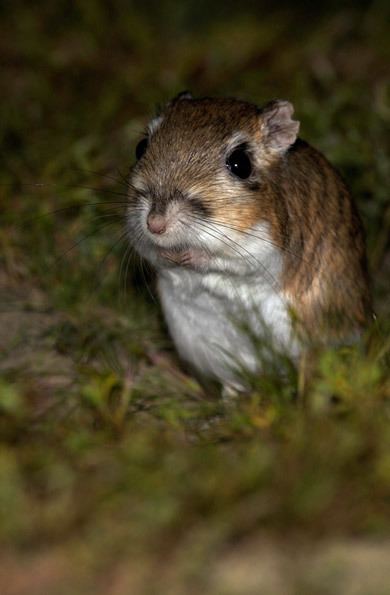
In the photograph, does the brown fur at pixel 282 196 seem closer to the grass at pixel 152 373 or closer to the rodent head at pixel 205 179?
the rodent head at pixel 205 179

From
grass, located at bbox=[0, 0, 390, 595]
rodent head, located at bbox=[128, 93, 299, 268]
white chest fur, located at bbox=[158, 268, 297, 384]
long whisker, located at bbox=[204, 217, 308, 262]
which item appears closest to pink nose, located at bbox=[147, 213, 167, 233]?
rodent head, located at bbox=[128, 93, 299, 268]

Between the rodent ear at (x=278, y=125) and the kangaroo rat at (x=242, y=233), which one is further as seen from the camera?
the rodent ear at (x=278, y=125)

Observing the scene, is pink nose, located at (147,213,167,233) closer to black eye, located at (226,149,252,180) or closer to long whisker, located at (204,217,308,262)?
long whisker, located at (204,217,308,262)

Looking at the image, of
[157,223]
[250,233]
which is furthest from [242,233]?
[157,223]

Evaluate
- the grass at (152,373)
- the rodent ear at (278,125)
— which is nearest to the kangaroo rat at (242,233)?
the rodent ear at (278,125)

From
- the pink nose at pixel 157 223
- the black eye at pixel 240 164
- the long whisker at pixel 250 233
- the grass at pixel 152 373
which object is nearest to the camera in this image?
the grass at pixel 152 373

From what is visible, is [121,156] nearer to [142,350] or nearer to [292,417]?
[142,350]

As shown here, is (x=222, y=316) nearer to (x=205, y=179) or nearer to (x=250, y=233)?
(x=250, y=233)
